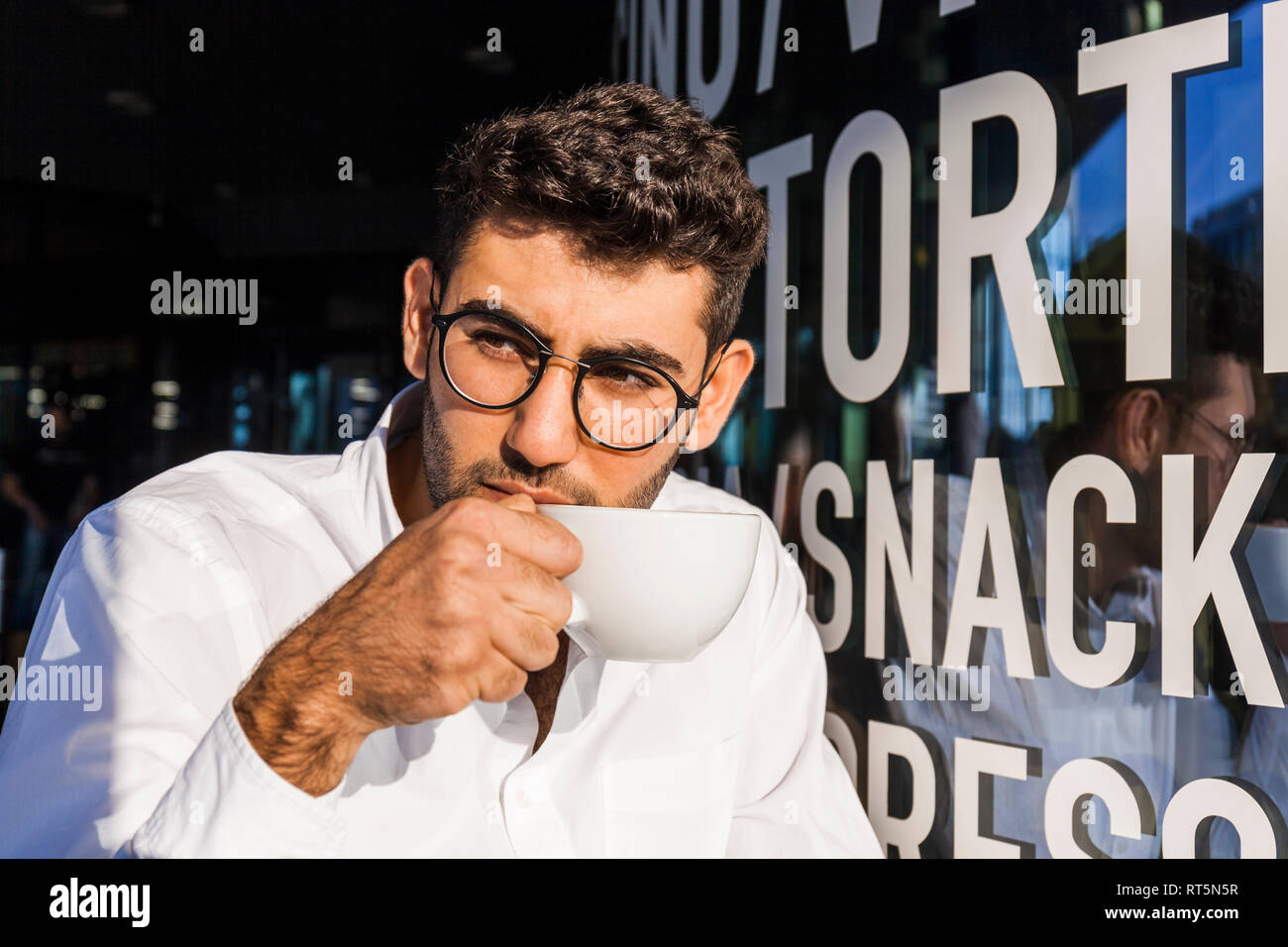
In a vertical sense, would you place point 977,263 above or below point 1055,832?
above

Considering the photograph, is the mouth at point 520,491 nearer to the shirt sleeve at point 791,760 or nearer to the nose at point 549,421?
the nose at point 549,421

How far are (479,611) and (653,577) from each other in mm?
139

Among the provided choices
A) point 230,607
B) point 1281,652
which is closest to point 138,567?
point 230,607

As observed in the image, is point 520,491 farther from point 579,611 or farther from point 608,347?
point 579,611

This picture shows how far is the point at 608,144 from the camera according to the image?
1114 mm

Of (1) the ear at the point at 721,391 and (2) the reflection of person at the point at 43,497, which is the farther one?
(2) the reflection of person at the point at 43,497

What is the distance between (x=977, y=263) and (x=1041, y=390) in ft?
0.70

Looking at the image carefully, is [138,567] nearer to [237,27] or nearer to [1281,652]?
[1281,652]

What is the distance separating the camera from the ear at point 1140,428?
0.94 meters

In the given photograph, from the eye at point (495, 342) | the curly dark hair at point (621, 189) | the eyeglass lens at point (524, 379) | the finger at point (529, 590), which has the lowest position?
the finger at point (529, 590)

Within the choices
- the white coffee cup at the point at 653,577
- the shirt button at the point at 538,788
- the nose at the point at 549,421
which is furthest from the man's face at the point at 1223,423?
the shirt button at the point at 538,788

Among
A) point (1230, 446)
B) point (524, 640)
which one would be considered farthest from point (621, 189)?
point (1230, 446)

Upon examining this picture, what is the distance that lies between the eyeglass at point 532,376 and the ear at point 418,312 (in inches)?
6.9
